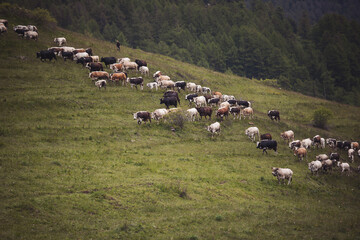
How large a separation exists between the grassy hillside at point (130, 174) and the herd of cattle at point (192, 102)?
103 cm

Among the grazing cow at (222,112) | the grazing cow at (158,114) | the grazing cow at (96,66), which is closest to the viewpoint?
the grazing cow at (158,114)

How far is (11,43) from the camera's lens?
46.9 meters

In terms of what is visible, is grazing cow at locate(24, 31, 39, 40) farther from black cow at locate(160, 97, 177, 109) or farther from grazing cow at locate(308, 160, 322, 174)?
grazing cow at locate(308, 160, 322, 174)

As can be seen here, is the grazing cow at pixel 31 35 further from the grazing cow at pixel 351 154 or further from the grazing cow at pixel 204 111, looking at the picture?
the grazing cow at pixel 351 154

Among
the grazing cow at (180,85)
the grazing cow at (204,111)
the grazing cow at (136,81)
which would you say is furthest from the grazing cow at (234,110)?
the grazing cow at (136,81)

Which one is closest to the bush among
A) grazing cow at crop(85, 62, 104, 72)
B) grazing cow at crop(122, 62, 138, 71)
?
grazing cow at crop(122, 62, 138, 71)

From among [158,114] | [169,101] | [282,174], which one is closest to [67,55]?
[169,101]

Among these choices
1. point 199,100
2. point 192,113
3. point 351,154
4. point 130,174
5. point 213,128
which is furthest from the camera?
point 199,100

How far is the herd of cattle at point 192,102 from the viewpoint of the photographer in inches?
1379

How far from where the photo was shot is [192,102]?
43.8m

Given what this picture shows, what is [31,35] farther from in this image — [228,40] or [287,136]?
[228,40]

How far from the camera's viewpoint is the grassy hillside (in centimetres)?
1730

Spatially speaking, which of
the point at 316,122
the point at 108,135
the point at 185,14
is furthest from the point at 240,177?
the point at 185,14

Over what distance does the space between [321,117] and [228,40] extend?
287 feet
